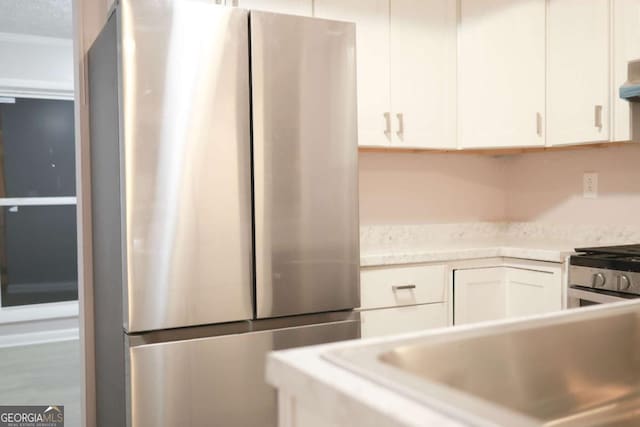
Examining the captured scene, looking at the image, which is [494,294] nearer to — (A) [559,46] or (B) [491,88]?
(B) [491,88]

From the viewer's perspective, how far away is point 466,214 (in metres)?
3.31

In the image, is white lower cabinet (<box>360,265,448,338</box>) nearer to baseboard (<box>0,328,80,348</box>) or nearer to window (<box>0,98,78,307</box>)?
baseboard (<box>0,328,80,348</box>)

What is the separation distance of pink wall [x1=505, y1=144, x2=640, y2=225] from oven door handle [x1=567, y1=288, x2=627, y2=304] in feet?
2.30

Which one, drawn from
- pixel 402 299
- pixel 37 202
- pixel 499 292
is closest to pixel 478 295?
pixel 499 292

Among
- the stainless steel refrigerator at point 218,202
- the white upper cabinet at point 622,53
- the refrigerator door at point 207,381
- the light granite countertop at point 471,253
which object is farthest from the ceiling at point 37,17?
the white upper cabinet at point 622,53

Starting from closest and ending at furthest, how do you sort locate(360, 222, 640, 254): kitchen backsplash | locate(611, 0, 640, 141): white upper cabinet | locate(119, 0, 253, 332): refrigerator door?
1. locate(119, 0, 253, 332): refrigerator door
2. locate(611, 0, 640, 141): white upper cabinet
3. locate(360, 222, 640, 254): kitchen backsplash

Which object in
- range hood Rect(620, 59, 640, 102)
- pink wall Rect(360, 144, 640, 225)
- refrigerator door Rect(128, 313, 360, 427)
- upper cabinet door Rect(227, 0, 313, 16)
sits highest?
upper cabinet door Rect(227, 0, 313, 16)

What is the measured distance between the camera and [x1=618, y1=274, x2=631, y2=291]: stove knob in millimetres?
2037

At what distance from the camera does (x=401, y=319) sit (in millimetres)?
2477

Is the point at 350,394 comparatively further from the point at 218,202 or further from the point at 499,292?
the point at 499,292

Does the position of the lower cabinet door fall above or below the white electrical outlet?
below

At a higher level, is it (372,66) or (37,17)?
(37,17)

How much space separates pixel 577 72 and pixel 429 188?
3.22 ft

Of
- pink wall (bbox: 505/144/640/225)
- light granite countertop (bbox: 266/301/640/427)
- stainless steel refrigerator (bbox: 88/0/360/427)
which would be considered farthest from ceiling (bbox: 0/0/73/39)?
light granite countertop (bbox: 266/301/640/427)
